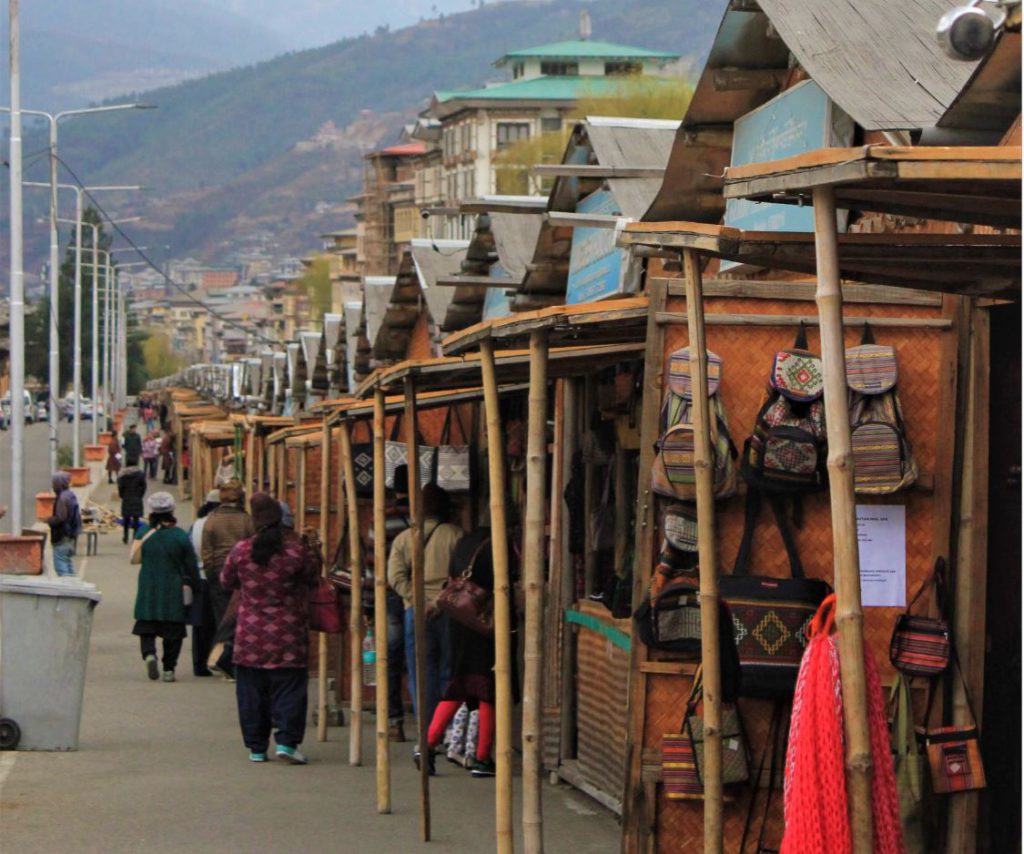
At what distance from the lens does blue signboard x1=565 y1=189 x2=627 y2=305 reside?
43.9 ft

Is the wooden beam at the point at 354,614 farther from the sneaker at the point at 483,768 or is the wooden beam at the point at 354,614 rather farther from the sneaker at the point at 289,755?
the sneaker at the point at 483,768

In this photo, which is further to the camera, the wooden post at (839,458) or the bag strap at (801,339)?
the bag strap at (801,339)

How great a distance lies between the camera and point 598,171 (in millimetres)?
13781

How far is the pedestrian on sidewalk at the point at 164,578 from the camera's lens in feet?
61.2

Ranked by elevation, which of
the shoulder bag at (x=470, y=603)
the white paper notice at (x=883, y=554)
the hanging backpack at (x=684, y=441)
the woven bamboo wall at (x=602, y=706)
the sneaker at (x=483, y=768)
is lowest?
the sneaker at (x=483, y=768)

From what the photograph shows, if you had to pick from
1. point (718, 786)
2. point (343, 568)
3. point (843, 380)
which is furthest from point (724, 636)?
point (343, 568)

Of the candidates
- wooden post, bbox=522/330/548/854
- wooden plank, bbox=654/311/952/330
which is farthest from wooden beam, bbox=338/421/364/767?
wooden plank, bbox=654/311/952/330

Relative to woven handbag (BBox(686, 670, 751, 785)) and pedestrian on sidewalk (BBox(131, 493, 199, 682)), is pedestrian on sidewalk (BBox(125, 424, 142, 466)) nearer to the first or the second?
pedestrian on sidewalk (BBox(131, 493, 199, 682))

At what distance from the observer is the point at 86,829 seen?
1091cm

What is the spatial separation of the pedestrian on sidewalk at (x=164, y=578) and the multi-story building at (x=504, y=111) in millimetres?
99252

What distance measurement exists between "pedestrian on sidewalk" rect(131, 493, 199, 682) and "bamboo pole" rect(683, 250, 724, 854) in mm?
12049

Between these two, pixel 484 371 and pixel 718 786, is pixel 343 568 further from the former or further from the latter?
pixel 718 786

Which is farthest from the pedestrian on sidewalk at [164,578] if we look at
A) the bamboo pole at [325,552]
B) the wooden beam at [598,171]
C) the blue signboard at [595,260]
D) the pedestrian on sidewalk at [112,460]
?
the pedestrian on sidewalk at [112,460]

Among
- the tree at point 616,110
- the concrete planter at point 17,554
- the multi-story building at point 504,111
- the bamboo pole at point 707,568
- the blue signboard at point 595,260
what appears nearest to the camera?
the bamboo pole at point 707,568
